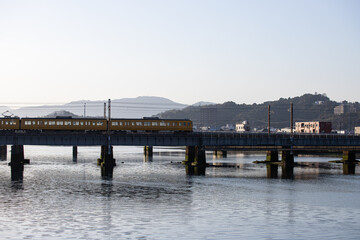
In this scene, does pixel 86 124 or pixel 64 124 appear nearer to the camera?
pixel 64 124

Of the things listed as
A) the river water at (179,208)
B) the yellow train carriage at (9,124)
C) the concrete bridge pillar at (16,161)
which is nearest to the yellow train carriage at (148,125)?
the yellow train carriage at (9,124)

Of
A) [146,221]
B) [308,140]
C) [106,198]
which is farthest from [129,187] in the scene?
[308,140]

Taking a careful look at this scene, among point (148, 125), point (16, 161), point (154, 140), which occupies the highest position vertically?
point (148, 125)

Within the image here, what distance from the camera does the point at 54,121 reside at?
10138 centimetres

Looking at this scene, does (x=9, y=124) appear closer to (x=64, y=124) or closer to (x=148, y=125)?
(x=64, y=124)

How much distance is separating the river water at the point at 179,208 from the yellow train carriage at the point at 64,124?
21.2 metres

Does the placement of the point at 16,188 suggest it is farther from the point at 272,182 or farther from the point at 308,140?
the point at 308,140

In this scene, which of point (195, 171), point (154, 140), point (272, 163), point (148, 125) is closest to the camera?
point (195, 171)

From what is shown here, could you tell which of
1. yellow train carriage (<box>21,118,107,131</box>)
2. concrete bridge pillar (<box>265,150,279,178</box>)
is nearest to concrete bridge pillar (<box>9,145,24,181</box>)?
yellow train carriage (<box>21,118,107,131</box>)

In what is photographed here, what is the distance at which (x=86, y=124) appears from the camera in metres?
102

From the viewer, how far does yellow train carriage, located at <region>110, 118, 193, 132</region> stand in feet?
336

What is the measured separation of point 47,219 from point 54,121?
58.8 metres

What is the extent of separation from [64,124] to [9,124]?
34.6 feet

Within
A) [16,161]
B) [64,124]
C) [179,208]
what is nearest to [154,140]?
[64,124]
